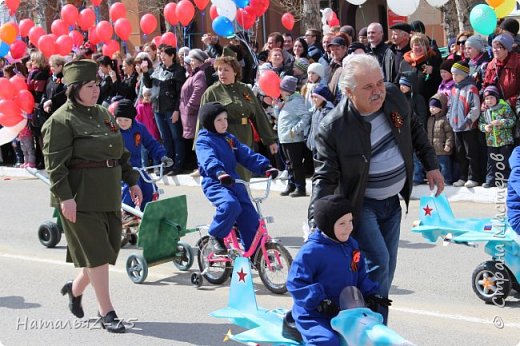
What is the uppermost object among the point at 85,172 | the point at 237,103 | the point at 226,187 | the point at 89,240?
the point at 237,103

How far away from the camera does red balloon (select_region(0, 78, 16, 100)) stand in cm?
1411

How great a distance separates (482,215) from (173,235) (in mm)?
4134

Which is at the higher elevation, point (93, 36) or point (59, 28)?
point (59, 28)

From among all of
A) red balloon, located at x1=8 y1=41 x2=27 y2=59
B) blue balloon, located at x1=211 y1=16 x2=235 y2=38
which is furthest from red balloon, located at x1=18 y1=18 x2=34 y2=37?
blue balloon, located at x1=211 y1=16 x2=235 y2=38

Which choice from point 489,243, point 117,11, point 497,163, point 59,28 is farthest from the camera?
point 117,11

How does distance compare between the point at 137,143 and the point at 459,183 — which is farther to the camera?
the point at 459,183

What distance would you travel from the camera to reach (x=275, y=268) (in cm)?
788

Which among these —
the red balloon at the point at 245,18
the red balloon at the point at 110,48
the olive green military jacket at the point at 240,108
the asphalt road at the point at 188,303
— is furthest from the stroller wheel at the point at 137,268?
the red balloon at the point at 110,48

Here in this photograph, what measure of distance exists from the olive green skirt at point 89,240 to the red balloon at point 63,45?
10831mm

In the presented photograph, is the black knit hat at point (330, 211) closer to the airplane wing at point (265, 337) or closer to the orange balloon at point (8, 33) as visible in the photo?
the airplane wing at point (265, 337)

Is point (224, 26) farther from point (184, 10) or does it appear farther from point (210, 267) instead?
point (210, 267)

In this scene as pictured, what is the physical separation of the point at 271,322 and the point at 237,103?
4355 mm

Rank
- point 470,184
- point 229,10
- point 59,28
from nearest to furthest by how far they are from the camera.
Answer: point 470,184 → point 229,10 → point 59,28

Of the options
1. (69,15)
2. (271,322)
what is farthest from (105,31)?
(271,322)
